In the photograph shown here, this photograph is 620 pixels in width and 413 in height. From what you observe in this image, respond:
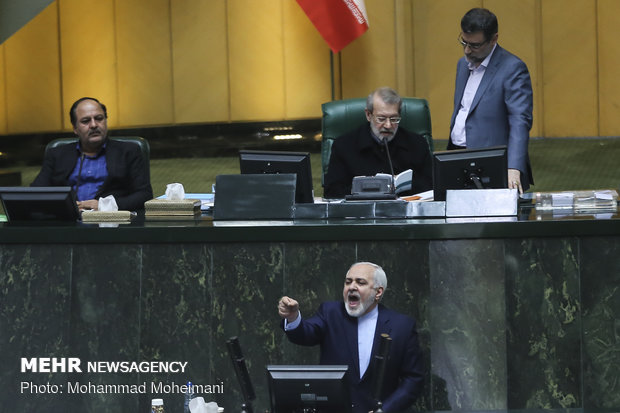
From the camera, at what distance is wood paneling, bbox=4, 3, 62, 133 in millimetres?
8727

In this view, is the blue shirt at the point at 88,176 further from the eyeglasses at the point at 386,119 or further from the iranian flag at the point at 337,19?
the iranian flag at the point at 337,19

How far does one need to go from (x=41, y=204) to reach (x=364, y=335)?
1.54 meters

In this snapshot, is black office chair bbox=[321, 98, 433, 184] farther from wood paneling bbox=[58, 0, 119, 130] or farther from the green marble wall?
wood paneling bbox=[58, 0, 119, 130]

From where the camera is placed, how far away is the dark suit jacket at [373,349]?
3352mm

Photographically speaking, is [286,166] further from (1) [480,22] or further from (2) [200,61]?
(2) [200,61]

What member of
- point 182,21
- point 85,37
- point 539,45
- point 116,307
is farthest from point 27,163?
point 116,307

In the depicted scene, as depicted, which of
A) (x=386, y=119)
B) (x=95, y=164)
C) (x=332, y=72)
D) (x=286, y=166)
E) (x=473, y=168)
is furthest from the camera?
(x=332, y=72)

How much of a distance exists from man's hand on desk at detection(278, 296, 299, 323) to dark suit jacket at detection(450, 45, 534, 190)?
174cm

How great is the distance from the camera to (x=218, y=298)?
3621mm

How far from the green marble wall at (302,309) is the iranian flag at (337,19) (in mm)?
4260

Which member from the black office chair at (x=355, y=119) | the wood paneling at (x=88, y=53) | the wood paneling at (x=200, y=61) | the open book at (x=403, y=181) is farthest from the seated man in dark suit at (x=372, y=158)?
the wood paneling at (x=88, y=53)

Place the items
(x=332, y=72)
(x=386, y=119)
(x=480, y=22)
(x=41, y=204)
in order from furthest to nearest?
(x=332, y=72)
(x=386, y=119)
(x=480, y=22)
(x=41, y=204)

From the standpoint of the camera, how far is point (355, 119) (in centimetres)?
525

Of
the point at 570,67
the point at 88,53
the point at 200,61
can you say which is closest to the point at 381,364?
the point at 570,67
